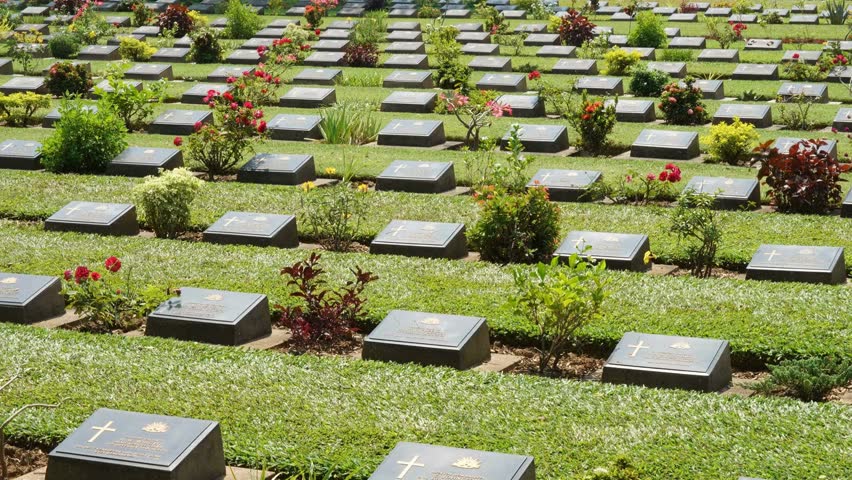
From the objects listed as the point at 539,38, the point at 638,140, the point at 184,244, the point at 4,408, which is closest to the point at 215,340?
the point at 4,408

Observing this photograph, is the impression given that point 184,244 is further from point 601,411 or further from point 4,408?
point 601,411

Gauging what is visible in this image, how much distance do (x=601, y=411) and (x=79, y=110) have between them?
10388mm

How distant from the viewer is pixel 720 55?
82.8 ft

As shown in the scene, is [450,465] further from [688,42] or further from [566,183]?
[688,42]

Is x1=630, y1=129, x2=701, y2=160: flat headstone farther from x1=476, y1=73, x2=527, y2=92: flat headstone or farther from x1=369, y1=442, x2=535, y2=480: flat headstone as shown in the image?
x1=369, y1=442, x2=535, y2=480: flat headstone

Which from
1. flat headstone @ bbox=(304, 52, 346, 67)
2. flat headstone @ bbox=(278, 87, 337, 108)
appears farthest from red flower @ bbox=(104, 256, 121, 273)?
flat headstone @ bbox=(304, 52, 346, 67)

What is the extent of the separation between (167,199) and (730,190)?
20.5 ft

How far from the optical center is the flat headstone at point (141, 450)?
7.20 metres

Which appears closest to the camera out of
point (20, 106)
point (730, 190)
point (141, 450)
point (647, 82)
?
point (141, 450)

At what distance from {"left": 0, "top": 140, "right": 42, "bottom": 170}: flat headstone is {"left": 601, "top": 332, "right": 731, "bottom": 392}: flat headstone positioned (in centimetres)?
1052

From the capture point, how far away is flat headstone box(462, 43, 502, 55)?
26.5 metres

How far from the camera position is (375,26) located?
29312 mm

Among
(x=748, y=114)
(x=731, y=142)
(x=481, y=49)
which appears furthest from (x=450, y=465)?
(x=481, y=49)

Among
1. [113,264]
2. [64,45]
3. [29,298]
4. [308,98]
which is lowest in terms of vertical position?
[64,45]
